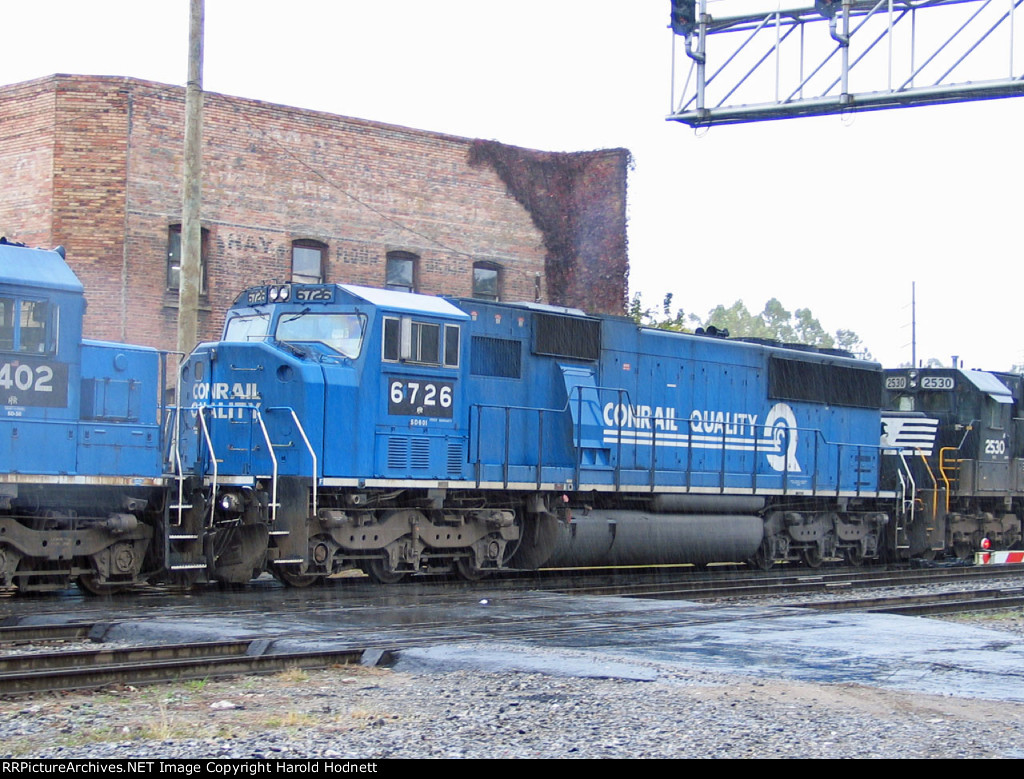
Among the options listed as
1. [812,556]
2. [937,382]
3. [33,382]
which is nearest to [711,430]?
[812,556]

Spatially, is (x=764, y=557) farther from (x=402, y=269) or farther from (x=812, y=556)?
(x=402, y=269)

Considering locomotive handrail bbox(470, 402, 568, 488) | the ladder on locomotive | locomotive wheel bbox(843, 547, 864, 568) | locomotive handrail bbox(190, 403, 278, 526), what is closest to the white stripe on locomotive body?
locomotive wheel bbox(843, 547, 864, 568)

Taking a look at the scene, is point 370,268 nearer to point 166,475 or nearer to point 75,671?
point 166,475

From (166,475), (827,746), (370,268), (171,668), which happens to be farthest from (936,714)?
(370,268)

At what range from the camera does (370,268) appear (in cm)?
2617

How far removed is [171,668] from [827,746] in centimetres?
433

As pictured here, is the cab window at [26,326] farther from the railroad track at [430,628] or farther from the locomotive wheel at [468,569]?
the locomotive wheel at [468,569]

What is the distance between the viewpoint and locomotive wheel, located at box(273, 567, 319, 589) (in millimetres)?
14484

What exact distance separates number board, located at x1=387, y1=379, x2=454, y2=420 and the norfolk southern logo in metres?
2.98

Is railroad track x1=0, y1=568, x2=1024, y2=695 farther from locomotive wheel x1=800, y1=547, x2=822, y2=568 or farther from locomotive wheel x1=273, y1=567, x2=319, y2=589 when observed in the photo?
locomotive wheel x1=800, y1=547, x2=822, y2=568

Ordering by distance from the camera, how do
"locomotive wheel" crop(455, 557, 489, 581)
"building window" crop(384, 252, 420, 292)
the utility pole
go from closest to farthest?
the utility pole → "locomotive wheel" crop(455, 557, 489, 581) → "building window" crop(384, 252, 420, 292)

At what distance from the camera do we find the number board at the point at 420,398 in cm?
1513

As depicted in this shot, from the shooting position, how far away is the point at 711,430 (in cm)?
1959
